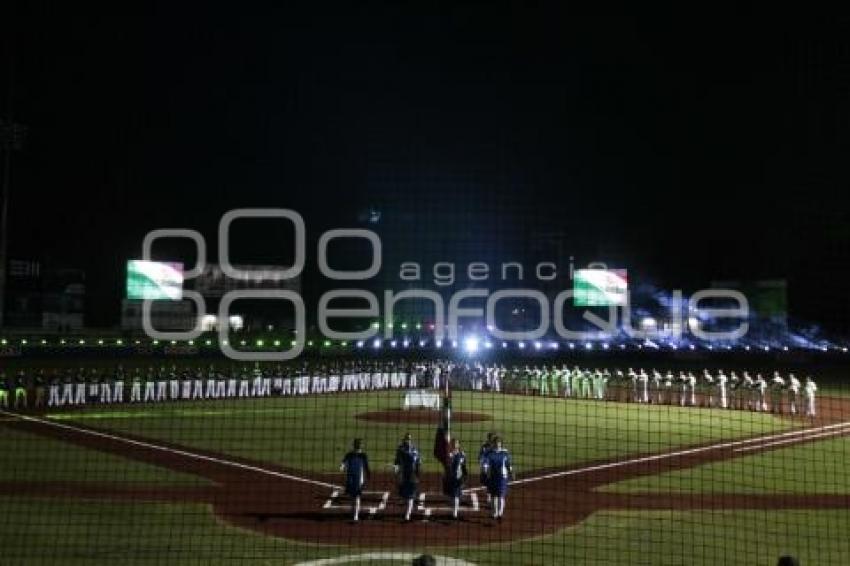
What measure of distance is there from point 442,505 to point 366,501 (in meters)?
1.18

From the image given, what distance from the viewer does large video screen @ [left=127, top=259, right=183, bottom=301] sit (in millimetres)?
32875

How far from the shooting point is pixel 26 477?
44.2 ft

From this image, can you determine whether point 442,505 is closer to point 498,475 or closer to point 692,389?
point 498,475

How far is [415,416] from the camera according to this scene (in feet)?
79.6

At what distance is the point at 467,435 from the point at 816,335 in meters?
24.9

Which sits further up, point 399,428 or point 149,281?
point 149,281

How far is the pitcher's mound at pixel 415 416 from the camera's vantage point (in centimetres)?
2295

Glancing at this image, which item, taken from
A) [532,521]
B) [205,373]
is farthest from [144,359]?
[532,521]

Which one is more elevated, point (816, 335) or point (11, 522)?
point (816, 335)

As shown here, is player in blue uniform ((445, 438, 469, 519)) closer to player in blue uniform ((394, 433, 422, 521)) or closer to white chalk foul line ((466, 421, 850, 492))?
player in blue uniform ((394, 433, 422, 521))

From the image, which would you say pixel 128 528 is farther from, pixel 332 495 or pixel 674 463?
pixel 674 463

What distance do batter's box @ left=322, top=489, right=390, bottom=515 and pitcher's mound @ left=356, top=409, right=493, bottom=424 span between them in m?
10.00

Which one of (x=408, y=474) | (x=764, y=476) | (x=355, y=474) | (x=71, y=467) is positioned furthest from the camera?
(x=71, y=467)

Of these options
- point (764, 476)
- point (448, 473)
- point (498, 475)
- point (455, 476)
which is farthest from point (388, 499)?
point (764, 476)
